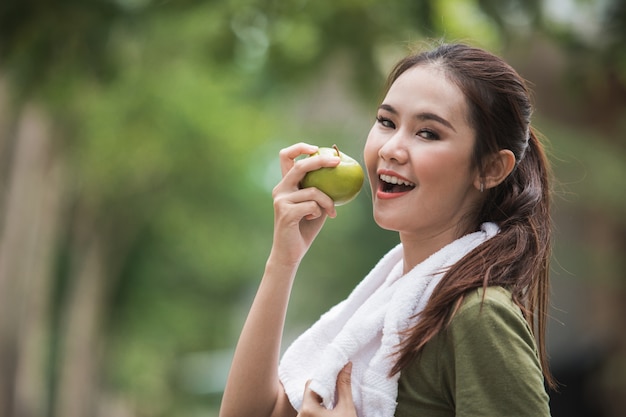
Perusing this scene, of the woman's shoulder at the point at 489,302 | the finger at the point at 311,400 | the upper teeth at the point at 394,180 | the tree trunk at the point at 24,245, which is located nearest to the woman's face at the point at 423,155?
the upper teeth at the point at 394,180

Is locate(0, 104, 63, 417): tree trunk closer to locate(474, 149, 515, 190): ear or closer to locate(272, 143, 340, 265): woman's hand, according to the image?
locate(272, 143, 340, 265): woman's hand

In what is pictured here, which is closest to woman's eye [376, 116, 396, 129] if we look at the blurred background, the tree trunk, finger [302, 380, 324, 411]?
the blurred background

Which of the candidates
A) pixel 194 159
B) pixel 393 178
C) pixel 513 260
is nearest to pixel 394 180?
pixel 393 178

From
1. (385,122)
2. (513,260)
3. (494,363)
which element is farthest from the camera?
(385,122)

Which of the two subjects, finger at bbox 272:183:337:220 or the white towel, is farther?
finger at bbox 272:183:337:220

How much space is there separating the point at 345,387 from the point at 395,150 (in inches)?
24.8

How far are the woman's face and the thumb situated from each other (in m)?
0.39

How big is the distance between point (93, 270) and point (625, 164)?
11.1 m

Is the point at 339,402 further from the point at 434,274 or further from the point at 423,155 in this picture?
the point at 423,155

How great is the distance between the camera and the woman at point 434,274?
2379 mm

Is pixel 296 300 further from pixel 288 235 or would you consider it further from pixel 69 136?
pixel 288 235

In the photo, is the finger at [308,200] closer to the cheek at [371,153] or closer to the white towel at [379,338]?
the cheek at [371,153]

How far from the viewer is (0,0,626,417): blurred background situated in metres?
7.25

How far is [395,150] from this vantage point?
2.65 meters
